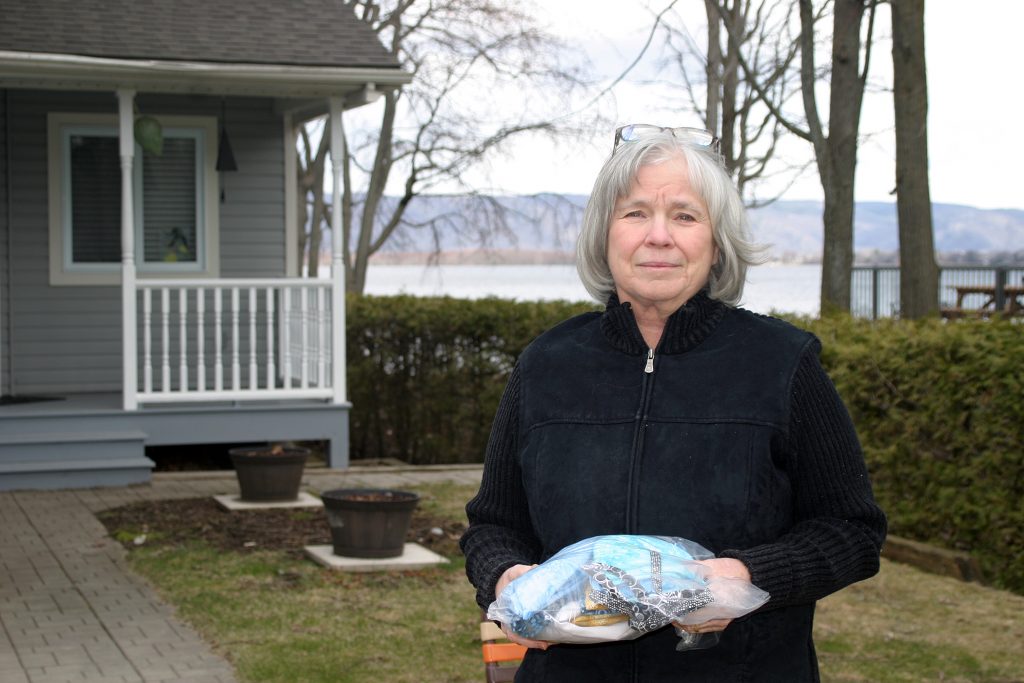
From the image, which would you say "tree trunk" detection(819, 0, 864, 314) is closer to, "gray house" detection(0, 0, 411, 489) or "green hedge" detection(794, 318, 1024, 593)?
"green hedge" detection(794, 318, 1024, 593)

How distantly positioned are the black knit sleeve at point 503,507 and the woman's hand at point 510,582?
0.33ft

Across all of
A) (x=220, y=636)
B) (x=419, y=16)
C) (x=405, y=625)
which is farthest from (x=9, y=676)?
(x=419, y=16)

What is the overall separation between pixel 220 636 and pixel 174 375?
279 inches

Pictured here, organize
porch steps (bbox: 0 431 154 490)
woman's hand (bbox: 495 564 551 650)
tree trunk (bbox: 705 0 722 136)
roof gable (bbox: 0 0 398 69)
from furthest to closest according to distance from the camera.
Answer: tree trunk (bbox: 705 0 722 136), roof gable (bbox: 0 0 398 69), porch steps (bbox: 0 431 154 490), woman's hand (bbox: 495 564 551 650)

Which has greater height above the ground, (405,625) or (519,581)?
(519,581)

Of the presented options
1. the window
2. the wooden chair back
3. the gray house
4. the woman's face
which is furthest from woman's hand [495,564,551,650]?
the window

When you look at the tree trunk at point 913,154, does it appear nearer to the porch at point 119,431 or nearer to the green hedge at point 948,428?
the green hedge at point 948,428

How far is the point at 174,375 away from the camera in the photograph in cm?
1320

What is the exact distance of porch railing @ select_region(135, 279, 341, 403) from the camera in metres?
11.6

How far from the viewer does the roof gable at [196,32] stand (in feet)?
37.7

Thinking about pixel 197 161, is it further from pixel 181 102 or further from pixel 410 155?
pixel 410 155

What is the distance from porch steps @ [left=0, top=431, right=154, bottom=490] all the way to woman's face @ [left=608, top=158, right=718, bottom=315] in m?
9.24

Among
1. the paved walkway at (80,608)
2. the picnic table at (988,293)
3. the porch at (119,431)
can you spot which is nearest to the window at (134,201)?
the porch at (119,431)

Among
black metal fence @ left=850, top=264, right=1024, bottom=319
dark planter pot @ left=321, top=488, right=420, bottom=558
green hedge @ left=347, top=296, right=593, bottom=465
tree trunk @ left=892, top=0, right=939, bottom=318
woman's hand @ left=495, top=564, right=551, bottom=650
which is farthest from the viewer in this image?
black metal fence @ left=850, top=264, right=1024, bottom=319
